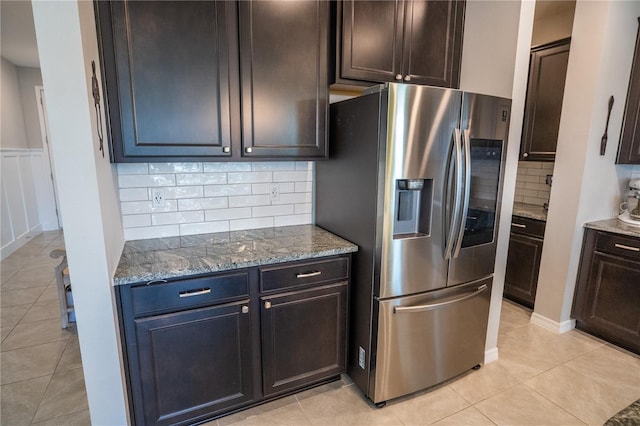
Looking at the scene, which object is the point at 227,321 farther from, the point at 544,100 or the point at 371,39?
the point at 544,100

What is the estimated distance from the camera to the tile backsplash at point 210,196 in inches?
76.4

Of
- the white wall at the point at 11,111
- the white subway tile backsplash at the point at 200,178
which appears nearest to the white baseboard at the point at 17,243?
the white wall at the point at 11,111

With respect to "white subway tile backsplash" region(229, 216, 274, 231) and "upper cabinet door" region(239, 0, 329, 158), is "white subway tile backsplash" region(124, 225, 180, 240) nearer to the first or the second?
"white subway tile backsplash" region(229, 216, 274, 231)

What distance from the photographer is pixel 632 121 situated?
255 cm

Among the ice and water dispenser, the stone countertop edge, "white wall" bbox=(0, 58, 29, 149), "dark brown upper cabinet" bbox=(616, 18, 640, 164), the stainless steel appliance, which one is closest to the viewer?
the stainless steel appliance

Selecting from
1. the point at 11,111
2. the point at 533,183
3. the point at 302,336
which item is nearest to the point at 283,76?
the point at 302,336

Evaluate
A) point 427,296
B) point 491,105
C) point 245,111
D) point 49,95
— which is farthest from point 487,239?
point 49,95

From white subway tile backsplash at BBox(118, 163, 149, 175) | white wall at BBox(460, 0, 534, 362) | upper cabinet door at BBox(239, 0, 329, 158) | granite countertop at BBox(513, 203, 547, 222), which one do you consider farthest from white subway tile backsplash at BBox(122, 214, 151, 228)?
granite countertop at BBox(513, 203, 547, 222)

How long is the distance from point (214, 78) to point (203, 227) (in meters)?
0.91

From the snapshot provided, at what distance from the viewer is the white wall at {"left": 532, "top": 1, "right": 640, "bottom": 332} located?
239 cm

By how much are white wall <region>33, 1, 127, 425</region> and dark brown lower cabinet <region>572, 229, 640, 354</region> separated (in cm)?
322

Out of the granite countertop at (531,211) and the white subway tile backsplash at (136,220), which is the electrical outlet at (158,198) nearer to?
the white subway tile backsplash at (136,220)

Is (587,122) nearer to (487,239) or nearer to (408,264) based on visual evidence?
(487,239)

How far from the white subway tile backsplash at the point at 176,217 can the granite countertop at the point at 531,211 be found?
275 centimetres
